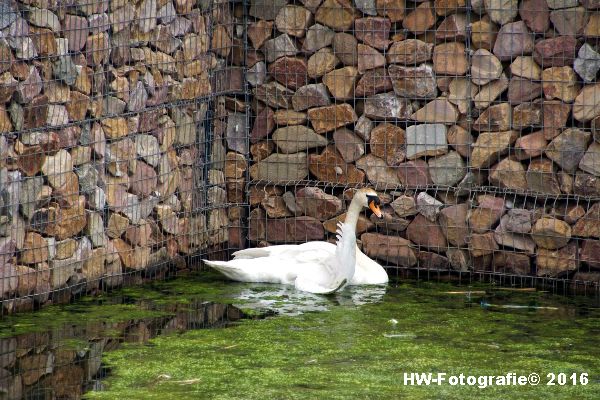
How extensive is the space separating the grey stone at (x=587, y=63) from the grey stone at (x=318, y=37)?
1.78m

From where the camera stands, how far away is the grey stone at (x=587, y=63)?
8680 mm

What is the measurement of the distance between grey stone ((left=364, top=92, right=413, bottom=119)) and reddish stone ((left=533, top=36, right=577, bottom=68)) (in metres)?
0.99

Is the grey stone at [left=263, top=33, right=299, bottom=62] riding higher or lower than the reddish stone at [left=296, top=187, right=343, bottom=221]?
higher

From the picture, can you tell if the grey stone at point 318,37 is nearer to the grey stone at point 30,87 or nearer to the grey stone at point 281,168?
the grey stone at point 281,168

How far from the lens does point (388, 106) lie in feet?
30.5

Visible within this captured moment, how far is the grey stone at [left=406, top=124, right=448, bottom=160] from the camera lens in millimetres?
9211

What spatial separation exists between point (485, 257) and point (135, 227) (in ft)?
8.08

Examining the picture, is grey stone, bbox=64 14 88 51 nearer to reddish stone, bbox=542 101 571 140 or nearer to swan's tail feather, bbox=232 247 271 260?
swan's tail feather, bbox=232 247 271 260

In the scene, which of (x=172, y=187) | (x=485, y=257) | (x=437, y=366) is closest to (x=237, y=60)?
(x=172, y=187)

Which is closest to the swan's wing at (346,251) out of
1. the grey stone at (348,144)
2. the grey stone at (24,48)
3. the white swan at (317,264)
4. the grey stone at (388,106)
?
the white swan at (317,264)

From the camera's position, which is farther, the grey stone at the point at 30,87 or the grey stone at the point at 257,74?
the grey stone at the point at 257,74

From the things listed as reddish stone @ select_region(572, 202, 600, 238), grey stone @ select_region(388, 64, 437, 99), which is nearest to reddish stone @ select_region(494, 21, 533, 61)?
grey stone @ select_region(388, 64, 437, 99)

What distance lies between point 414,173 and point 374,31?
1.05 meters

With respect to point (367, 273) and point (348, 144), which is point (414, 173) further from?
point (367, 273)
